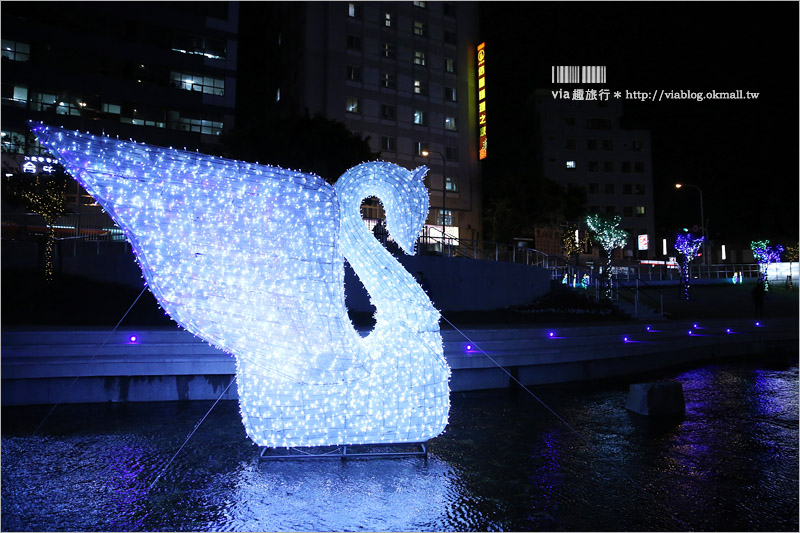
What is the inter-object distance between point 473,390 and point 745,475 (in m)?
4.53

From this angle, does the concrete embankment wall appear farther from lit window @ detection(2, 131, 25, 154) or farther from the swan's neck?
lit window @ detection(2, 131, 25, 154)

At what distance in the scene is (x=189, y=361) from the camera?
311 inches

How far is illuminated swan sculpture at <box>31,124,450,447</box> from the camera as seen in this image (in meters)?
4.34

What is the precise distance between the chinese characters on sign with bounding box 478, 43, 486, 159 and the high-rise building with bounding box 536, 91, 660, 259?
17.1 metres

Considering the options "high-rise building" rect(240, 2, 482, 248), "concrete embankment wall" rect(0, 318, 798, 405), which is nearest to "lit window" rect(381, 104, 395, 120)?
"high-rise building" rect(240, 2, 482, 248)

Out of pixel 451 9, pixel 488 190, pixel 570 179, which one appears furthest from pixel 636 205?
pixel 451 9

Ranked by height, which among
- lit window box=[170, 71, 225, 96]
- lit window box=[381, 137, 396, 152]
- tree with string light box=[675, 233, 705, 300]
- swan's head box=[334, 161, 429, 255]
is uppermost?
lit window box=[170, 71, 225, 96]

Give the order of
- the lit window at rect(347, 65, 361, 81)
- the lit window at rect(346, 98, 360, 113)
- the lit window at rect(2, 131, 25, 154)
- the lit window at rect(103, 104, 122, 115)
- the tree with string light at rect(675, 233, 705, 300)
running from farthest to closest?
the lit window at rect(347, 65, 361, 81)
the lit window at rect(346, 98, 360, 113)
the lit window at rect(103, 104, 122, 115)
the lit window at rect(2, 131, 25, 154)
the tree with string light at rect(675, 233, 705, 300)

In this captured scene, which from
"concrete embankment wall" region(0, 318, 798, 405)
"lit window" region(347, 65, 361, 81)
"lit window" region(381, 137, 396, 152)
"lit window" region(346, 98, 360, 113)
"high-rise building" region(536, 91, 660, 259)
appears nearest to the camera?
"concrete embankment wall" region(0, 318, 798, 405)

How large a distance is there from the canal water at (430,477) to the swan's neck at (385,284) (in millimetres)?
1501

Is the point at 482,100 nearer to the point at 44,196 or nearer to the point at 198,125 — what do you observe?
the point at 198,125

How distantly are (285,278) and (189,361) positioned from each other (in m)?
4.03

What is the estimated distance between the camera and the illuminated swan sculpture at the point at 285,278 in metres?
4.34

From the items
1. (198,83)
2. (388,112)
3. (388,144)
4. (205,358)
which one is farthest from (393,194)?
(198,83)
